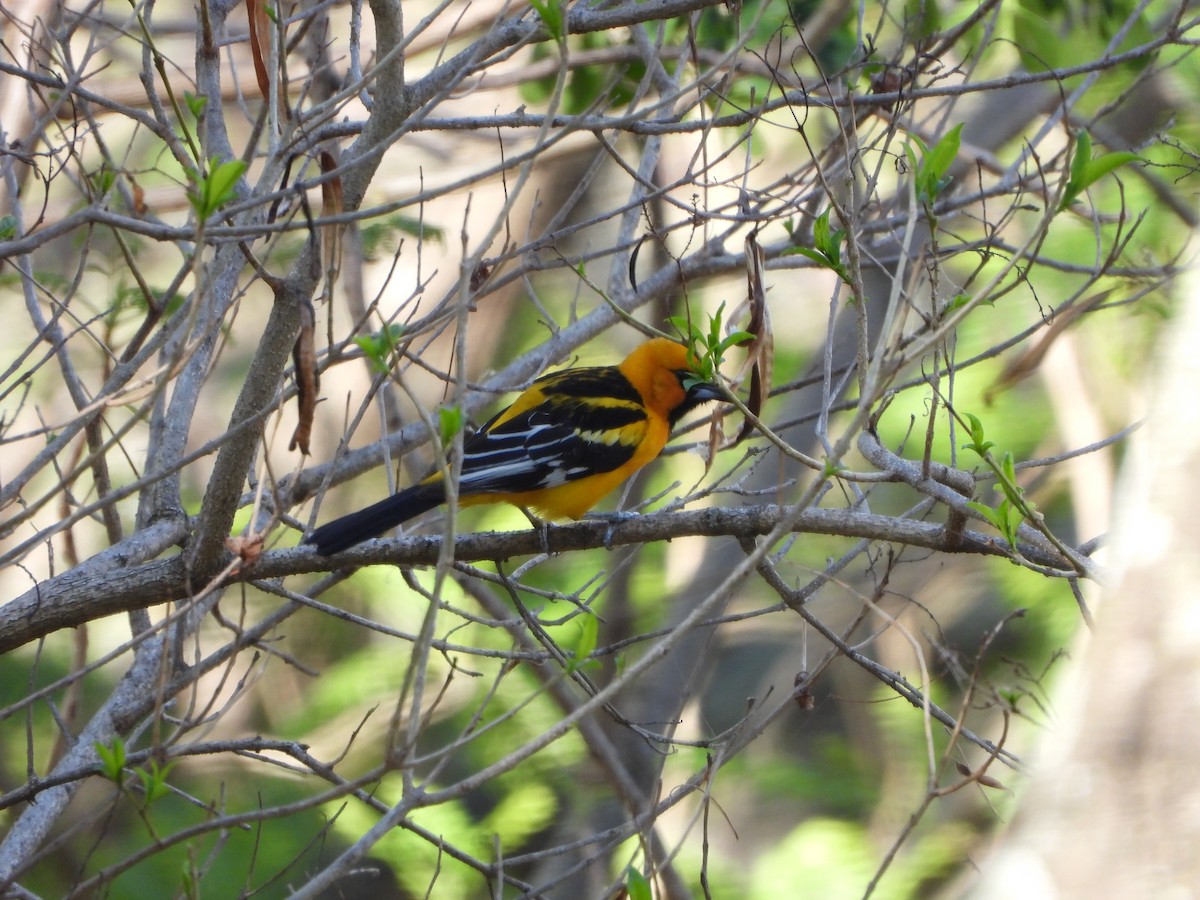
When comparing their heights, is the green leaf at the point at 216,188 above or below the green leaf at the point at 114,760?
above

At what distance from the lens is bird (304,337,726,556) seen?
15.7ft

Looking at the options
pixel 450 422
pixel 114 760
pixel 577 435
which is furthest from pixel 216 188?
pixel 577 435

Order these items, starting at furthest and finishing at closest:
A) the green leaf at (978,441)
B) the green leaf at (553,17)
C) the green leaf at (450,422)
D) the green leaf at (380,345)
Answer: the green leaf at (978,441) < the green leaf at (553,17) < the green leaf at (380,345) < the green leaf at (450,422)

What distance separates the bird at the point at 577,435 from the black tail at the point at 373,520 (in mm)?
22

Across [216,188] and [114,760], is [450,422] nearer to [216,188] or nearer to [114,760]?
[216,188]

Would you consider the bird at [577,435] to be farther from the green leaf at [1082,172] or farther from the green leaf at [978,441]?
the green leaf at [1082,172]

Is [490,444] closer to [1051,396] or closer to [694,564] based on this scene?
[694,564]

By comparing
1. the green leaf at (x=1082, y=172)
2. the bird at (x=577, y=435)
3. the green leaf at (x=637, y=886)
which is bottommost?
the green leaf at (x=637, y=886)

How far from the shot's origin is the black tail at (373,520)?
147 inches

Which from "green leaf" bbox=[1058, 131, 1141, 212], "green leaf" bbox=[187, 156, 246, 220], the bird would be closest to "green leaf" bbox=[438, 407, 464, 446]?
"green leaf" bbox=[187, 156, 246, 220]

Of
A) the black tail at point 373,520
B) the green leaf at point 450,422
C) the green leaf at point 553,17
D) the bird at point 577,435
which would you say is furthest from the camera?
the bird at point 577,435

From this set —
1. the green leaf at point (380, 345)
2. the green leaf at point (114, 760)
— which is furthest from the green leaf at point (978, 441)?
the green leaf at point (114, 760)

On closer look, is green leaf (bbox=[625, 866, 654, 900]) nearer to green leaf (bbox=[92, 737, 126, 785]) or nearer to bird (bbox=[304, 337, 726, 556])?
green leaf (bbox=[92, 737, 126, 785])

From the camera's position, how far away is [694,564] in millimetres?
7215
